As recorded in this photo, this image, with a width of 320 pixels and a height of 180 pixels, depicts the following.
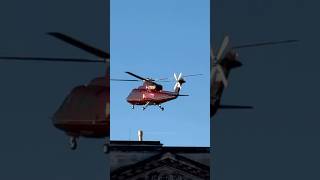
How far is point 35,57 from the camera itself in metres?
15.7

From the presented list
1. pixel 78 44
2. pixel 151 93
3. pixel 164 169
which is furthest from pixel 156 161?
pixel 78 44

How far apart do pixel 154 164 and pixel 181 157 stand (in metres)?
0.88

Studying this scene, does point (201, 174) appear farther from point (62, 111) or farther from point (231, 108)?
point (62, 111)

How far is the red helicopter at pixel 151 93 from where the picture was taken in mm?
15797

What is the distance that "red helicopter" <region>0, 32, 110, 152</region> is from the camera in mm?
15555

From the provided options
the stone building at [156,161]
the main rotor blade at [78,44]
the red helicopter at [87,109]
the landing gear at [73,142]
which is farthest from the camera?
the stone building at [156,161]

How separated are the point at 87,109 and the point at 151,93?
1324 millimetres

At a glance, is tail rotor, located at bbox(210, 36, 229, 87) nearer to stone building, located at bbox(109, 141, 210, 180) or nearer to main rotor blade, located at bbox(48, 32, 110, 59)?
stone building, located at bbox(109, 141, 210, 180)

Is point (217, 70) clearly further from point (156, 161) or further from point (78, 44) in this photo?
point (78, 44)

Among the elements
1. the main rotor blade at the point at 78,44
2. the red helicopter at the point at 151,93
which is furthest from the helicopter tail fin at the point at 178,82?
the main rotor blade at the point at 78,44

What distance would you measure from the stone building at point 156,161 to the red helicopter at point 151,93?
81cm

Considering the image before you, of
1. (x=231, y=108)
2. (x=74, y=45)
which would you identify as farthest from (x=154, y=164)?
(x=74, y=45)

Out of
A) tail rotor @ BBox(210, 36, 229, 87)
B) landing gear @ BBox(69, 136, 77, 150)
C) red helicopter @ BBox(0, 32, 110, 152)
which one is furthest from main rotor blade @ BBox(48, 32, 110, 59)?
tail rotor @ BBox(210, 36, 229, 87)

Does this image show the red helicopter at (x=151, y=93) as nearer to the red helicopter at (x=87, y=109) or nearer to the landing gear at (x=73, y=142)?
the red helicopter at (x=87, y=109)
